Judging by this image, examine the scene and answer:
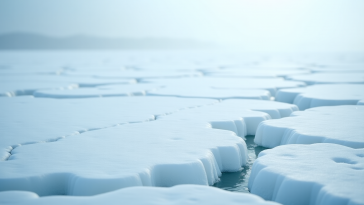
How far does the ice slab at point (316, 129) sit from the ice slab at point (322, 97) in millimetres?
1008

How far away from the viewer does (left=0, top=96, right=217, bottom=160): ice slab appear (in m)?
3.94

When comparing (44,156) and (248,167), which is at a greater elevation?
(44,156)

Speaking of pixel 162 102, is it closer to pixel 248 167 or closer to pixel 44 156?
pixel 248 167

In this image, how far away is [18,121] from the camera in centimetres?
467

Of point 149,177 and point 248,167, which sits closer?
point 149,177

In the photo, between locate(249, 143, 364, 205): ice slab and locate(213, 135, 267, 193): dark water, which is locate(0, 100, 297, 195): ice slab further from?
locate(249, 143, 364, 205): ice slab

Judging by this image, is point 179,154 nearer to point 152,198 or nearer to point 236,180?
point 236,180

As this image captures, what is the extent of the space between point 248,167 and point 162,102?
2742 millimetres

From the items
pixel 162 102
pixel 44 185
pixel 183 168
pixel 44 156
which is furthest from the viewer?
pixel 162 102

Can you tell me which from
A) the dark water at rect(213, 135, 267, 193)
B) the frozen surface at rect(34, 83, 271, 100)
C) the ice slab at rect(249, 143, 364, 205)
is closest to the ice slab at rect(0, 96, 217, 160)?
the frozen surface at rect(34, 83, 271, 100)

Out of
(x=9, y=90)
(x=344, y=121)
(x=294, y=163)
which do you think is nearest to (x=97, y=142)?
(x=294, y=163)

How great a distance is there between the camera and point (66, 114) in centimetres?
511

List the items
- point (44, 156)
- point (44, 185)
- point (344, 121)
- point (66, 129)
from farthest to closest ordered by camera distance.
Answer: point (344, 121)
point (66, 129)
point (44, 156)
point (44, 185)

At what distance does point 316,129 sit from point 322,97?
2.59 m
